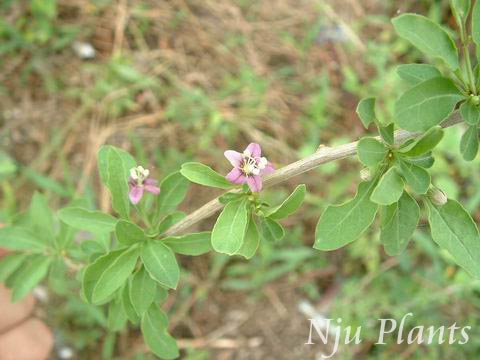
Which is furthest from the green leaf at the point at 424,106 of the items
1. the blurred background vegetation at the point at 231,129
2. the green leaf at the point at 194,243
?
the blurred background vegetation at the point at 231,129

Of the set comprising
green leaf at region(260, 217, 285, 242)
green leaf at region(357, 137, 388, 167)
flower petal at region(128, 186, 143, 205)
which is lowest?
flower petal at region(128, 186, 143, 205)

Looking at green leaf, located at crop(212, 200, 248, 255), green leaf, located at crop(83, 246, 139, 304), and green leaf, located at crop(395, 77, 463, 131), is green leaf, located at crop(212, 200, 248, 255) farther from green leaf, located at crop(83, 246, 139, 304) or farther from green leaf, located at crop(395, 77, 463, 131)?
green leaf, located at crop(395, 77, 463, 131)

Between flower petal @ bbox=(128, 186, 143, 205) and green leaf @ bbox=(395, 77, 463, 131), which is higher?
green leaf @ bbox=(395, 77, 463, 131)

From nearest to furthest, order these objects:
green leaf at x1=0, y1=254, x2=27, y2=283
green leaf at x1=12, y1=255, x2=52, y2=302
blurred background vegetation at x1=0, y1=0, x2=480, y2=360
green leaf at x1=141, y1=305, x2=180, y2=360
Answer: green leaf at x1=141, y1=305, x2=180, y2=360 → green leaf at x1=12, y1=255, x2=52, y2=302 → green leaf at x1=0, y1=254, x2=27, y2=283 → blurred background vegetation at x1=0, y1=0, x2=480, y2=360

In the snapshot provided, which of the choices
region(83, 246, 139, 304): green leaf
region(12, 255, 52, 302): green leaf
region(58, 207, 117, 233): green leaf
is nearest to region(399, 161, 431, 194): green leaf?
region(83, 246, 139, 304): green leaf

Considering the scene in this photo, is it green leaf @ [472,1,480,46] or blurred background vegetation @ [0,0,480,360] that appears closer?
green leaf @ [472,1,480,46]

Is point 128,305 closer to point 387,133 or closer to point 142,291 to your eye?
point 142,291

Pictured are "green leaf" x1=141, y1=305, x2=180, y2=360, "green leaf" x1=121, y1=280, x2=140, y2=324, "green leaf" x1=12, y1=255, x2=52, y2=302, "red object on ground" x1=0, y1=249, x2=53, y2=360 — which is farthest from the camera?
"red object on ground" x1=0, y1=249, x2=53, y2=360
